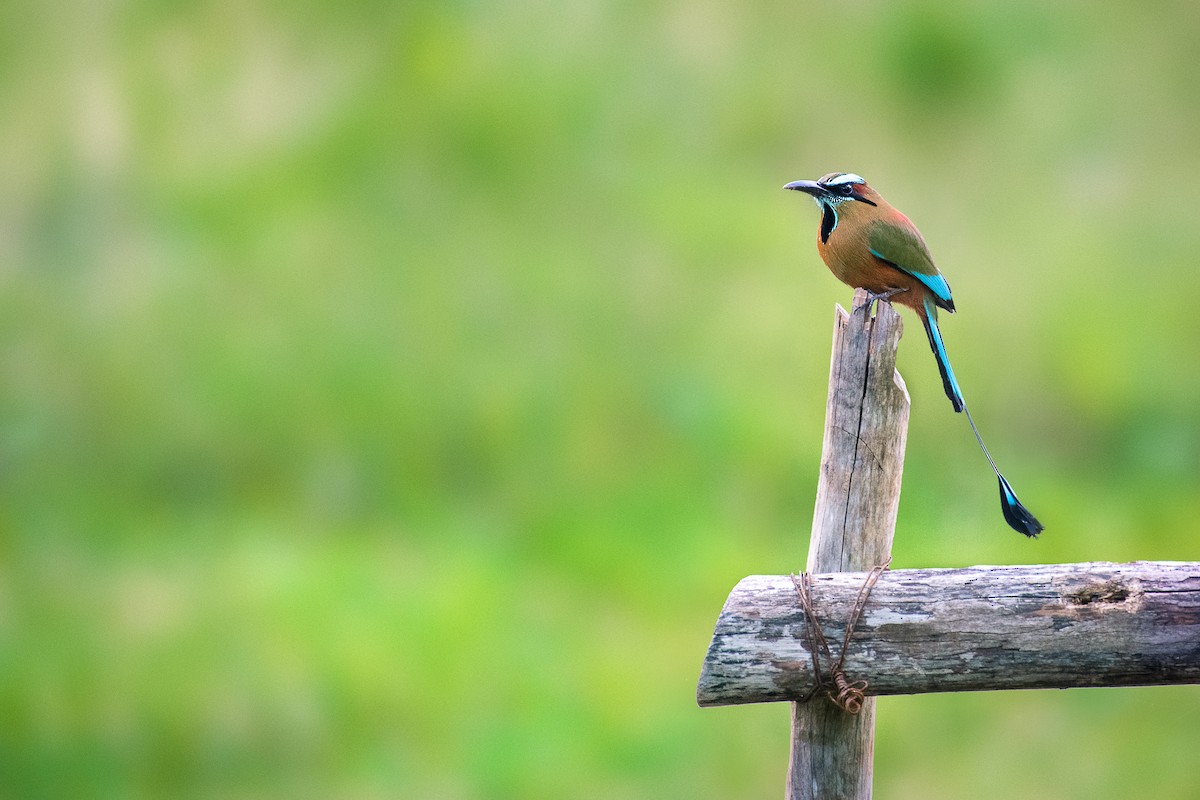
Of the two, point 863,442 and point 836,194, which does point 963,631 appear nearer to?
point 863,442

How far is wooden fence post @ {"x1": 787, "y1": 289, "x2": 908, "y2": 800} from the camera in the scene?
229 centimetres

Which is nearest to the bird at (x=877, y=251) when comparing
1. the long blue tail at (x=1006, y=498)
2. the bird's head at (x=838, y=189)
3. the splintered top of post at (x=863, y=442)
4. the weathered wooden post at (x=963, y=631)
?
the bird's head at (x=838, y=189)

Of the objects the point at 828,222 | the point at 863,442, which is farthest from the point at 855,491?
the point at 828,222

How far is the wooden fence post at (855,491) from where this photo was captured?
2293mm

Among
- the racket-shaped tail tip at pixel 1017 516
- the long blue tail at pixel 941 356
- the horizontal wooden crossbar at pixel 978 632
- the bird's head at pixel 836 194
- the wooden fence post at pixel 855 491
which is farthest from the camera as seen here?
the bird's head at pixel 836 194

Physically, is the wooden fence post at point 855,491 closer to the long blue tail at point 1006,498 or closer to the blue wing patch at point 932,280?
the long blue tail at point 1006,498

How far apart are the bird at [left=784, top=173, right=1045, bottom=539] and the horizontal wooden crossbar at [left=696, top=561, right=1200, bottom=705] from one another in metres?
0.74

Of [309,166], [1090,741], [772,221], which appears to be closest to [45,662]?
[309,166]

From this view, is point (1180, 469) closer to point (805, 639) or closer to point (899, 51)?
point (899, 51)

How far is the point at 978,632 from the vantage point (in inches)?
83.4

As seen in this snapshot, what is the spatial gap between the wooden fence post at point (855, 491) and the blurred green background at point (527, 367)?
3463mm

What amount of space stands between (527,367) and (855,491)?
14.9 ft

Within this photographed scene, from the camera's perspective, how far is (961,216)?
7238mm

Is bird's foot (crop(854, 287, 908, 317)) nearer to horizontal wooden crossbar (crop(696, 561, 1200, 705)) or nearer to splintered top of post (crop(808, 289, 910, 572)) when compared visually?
splintered top of post (crop(808, 289, 910, 572))
